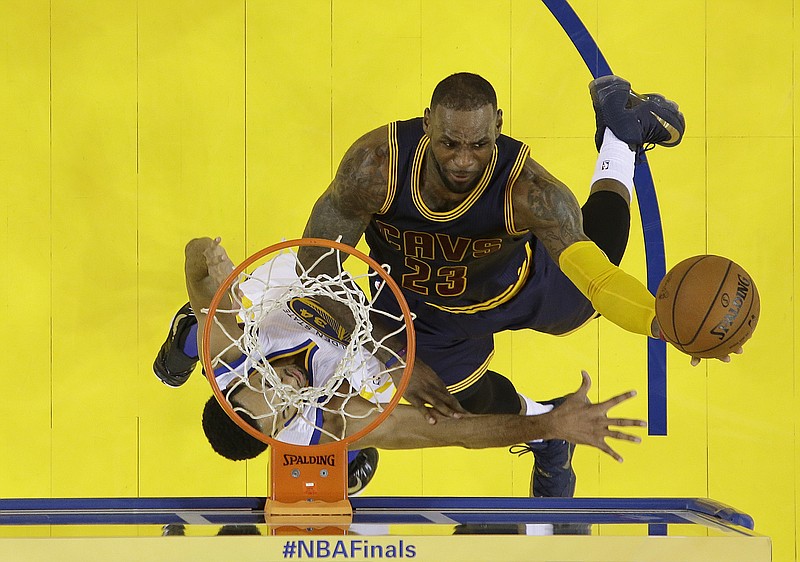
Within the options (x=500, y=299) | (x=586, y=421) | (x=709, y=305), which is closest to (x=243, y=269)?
(x=709, y=305)

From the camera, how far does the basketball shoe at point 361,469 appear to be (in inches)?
144

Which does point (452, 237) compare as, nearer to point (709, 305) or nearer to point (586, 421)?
Result: point (586, 421)

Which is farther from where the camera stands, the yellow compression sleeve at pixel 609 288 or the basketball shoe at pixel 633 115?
the basketball shoe at pixel 633 115

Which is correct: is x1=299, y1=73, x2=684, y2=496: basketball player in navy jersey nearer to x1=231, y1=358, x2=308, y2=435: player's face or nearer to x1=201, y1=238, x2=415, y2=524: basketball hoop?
x1=201, y1=238, x2=415, y2=524: basketball hoop

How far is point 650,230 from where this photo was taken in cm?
379

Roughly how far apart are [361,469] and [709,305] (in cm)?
152

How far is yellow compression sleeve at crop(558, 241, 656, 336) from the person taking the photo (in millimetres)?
2916

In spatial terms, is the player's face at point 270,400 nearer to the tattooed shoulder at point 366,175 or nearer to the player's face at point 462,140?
the tattooed shoulder at point 366,175

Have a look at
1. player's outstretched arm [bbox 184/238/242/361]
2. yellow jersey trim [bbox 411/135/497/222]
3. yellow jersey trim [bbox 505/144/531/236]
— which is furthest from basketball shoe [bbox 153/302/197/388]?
yellow jersey trim [bbox 505/144/531/236]

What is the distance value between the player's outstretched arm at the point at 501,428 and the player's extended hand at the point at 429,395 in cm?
4

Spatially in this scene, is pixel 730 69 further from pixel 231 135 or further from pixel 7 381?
pixel 7 381

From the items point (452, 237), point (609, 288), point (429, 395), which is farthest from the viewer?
point (429, 395)

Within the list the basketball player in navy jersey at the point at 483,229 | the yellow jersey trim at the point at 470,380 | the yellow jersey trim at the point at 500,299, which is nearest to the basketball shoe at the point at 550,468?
the basketball player in navy jersey at the point at 483,229

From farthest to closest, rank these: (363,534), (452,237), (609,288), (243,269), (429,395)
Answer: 1. (429,395)
2. (452,237)
3. (609,288)
4. (243,269)
5. (363,534)
